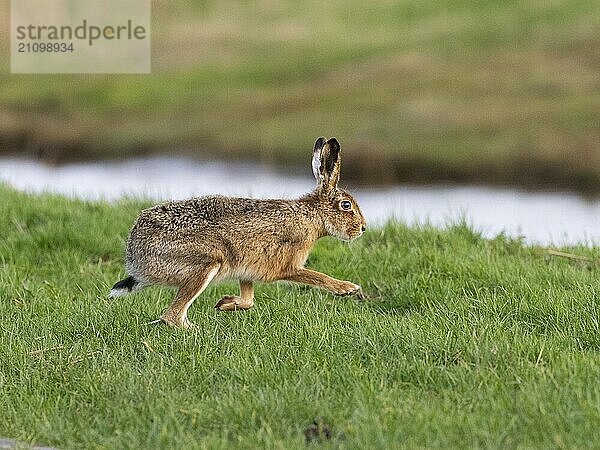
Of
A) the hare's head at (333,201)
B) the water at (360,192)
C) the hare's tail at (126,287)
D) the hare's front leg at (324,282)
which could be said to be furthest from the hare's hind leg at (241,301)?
the water at (360,192)

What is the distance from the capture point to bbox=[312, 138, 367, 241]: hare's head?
7.54 meters

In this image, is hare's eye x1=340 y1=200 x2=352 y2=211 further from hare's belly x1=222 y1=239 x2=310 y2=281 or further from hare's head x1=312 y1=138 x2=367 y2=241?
hare's belly x1=222 y1=239 x2=310 y2=281

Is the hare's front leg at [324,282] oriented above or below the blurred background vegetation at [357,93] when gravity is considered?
below

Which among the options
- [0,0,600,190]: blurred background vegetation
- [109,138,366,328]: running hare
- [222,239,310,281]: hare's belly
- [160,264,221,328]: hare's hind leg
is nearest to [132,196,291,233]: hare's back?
[109,138,366,328]: running hare

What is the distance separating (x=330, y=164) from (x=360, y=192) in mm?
8639

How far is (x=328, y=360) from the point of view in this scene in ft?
20.1

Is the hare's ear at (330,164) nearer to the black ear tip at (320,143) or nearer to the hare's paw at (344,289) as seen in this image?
the black ear tip at (320,143)

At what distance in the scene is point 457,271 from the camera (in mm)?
8219

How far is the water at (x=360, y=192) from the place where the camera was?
1173cm

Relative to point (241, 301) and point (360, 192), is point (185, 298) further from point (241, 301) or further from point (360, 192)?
point (360, 192)

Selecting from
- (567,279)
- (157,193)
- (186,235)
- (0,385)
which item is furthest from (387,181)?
(0,385)

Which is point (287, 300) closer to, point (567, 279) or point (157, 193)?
point (567, 279)

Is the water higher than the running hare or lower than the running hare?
lower

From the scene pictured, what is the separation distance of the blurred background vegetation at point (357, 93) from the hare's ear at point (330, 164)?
10.3 meters
